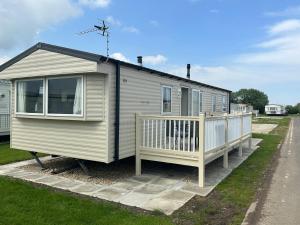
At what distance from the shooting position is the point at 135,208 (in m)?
5.49

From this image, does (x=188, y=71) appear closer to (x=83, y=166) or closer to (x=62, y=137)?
(x=62, y=137)

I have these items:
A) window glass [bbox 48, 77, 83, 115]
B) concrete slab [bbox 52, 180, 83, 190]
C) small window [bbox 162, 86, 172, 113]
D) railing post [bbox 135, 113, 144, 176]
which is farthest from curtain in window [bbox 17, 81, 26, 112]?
small window [bbox 162, 86, 172, 113]

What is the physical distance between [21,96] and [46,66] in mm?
1475

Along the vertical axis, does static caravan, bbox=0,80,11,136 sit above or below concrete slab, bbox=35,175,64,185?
above

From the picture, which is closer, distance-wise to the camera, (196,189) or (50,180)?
(196,189)

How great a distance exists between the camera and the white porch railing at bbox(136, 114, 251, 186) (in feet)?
23.5

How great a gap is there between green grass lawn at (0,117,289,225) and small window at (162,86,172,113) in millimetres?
3704

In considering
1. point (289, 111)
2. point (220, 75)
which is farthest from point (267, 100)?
point (220, 75)

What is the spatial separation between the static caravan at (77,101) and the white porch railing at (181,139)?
314 millimetres

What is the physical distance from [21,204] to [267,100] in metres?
104

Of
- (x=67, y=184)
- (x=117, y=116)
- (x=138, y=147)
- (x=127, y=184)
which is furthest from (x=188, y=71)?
(x=67, y=184)

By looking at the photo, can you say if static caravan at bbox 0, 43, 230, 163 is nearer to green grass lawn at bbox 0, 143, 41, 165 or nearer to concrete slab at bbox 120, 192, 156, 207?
green grass lawn at bbox 0, 143, 41, 165

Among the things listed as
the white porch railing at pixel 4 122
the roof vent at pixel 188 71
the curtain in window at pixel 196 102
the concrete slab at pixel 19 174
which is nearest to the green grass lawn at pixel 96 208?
the concrete slab at pixel 19 174

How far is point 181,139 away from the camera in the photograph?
766cm
